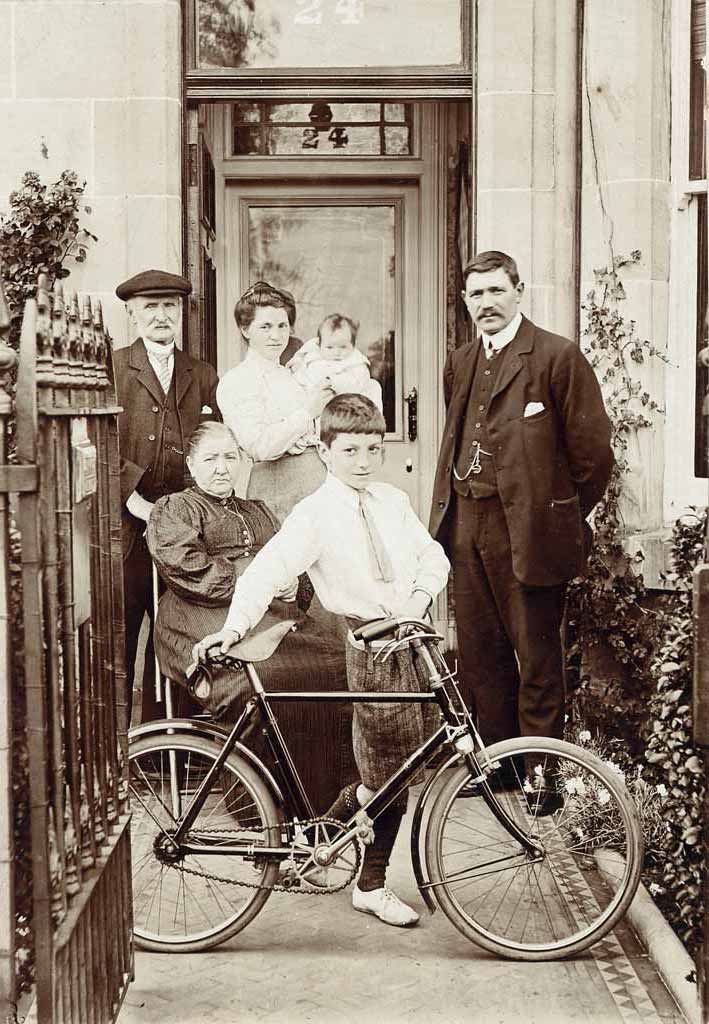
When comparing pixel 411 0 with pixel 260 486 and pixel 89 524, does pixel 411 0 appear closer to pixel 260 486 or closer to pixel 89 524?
pixel 260 486

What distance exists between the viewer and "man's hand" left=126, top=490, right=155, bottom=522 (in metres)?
5.61

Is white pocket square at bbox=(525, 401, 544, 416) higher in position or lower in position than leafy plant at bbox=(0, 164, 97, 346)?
lower

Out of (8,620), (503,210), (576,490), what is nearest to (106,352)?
(8,620)

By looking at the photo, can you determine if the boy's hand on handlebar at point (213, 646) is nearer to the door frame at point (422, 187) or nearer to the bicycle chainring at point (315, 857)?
the bicycle chainring at point (315, 857)

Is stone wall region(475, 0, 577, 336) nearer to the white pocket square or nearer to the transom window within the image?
the white pocket square

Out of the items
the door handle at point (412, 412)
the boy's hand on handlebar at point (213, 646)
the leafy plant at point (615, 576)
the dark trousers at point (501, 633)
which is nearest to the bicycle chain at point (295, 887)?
the boy's hand on handlebar at point (213, 646)

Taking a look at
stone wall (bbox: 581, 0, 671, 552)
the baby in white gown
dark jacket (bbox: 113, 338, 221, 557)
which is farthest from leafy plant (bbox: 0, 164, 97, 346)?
stone wall (bbox: 581, 0, 671, 552)

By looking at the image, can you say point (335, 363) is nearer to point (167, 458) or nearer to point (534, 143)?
point (167, 458)

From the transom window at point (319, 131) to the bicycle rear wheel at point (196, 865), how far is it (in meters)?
5.38

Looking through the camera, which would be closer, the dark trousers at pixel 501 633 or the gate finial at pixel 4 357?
the gate finial at pixel 4 357

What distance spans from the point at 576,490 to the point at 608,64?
2032mm

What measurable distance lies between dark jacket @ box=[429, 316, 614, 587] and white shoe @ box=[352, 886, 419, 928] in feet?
4.77

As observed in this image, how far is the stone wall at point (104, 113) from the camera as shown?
6270mm

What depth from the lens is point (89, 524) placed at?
344 cm
